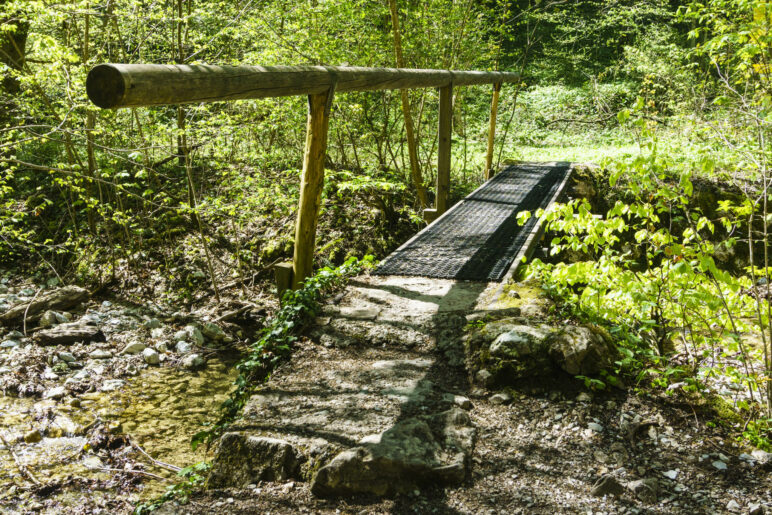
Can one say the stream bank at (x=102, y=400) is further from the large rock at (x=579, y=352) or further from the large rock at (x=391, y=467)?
the large rock at (x=579, y=352)

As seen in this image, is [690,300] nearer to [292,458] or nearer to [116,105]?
[292,458]

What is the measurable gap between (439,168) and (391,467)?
15.7 feet

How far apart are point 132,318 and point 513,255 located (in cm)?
494

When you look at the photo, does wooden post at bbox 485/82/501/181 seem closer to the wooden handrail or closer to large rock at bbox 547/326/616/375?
the wooden handrail

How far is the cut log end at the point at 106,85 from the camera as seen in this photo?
6.76ft

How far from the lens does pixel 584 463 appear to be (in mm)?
2471

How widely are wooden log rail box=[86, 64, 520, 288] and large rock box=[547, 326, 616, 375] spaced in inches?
75.4

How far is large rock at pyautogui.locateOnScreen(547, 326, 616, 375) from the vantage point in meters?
3.02

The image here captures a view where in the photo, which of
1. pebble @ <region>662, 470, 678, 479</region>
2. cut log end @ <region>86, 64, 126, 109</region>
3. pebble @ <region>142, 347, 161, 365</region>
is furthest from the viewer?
pebble @ <region>142, 347, 161, 365</region>

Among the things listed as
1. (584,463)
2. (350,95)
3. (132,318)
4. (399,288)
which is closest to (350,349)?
(399,288)

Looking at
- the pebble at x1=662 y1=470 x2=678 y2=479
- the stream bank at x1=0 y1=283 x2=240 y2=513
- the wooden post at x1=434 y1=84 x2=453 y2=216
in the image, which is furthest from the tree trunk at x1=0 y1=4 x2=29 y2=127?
the pebble at x1=662 y1=470 x2=678 y2=479

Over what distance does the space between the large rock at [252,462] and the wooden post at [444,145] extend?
4515 mm

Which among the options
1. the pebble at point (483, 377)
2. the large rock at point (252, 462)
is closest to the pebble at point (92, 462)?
the large rock at point (252, 462)

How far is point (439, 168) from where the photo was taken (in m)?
6.64
